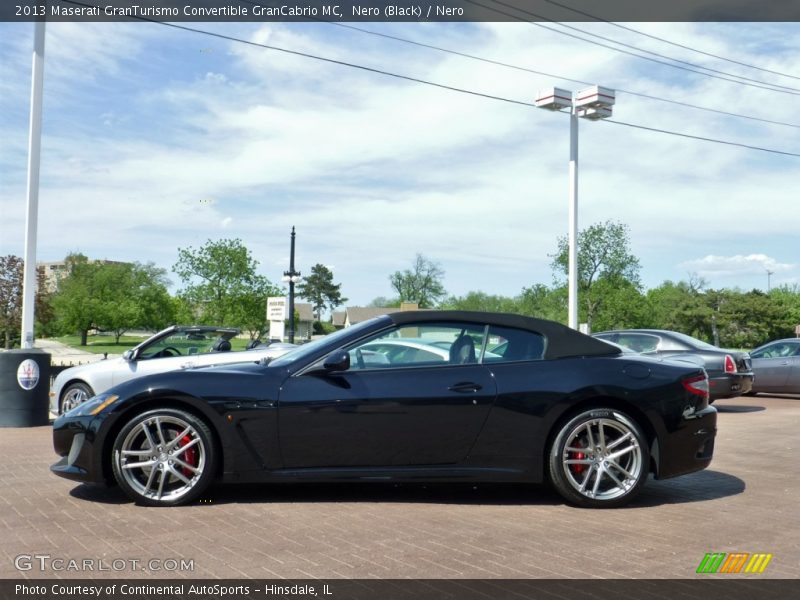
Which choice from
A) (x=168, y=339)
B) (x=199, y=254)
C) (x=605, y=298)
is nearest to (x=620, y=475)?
(x=168, y=339)

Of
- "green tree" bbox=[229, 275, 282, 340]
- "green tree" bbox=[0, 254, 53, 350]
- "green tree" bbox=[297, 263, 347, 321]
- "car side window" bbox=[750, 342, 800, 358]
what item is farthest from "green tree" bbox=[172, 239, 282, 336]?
"green tree" bbox=[297, 263, 347, 321]

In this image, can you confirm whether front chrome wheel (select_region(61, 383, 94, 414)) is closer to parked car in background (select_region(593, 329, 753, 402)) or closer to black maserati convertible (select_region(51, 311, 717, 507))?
black maserati convertible (select_region(51, 311, 717, 507))

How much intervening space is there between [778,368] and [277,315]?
14.8 m

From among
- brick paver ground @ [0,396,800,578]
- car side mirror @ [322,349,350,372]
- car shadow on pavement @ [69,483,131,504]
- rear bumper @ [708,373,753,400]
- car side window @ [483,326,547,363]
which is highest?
car side window @ [483,326,547,363]

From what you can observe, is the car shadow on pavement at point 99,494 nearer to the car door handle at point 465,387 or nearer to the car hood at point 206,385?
the car hood at point 206,385

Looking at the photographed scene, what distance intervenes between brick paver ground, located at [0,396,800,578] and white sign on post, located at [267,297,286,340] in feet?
61.7

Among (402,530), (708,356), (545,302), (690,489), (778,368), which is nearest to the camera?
(402,530)

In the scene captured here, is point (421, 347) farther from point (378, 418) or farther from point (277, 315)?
point (277, 315)

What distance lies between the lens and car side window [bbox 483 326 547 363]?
19.0ft

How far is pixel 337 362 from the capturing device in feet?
17.8

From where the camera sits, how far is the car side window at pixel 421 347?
18.6 feet

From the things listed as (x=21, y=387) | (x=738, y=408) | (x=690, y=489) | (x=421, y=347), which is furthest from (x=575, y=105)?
(x=421, y=347)

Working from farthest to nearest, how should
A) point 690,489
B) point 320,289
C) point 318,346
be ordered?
point 320,289 < point 690,489 < point 318,346
